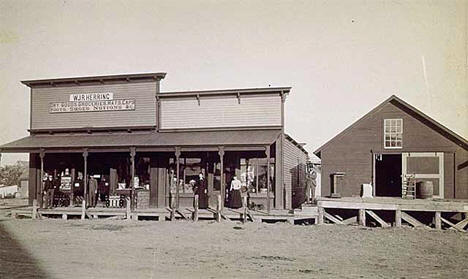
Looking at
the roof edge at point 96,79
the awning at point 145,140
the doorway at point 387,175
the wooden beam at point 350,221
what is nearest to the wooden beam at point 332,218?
the wooden beam at point 350,221

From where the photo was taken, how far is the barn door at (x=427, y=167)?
77.6 feet

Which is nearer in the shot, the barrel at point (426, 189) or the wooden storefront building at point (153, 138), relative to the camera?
the barrel at point (426, 189)

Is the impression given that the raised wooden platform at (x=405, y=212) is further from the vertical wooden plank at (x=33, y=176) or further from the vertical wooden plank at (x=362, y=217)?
the vertical wooden plank at (x=33, y=176)

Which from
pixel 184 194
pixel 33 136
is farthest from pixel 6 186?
pixel 184 194

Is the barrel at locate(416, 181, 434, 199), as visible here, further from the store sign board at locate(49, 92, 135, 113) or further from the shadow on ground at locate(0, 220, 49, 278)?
the shadow on ground at locate(0, 220, 49, 278)

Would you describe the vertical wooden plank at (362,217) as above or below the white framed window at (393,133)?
below

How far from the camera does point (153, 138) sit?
958 inches

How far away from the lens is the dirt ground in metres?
11.4

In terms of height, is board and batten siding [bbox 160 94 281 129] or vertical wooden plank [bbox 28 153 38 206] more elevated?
board and batten siding [bbox 160 94 281 129]

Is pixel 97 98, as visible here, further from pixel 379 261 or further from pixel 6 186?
pixel 6 186

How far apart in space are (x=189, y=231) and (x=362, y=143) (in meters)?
10.1

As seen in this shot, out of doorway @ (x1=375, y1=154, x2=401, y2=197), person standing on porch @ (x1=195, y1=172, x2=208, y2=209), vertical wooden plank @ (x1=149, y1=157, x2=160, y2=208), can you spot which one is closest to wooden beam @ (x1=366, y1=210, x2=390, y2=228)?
person standing on porch @ (x1=195, y1=172, x2=208, y2=209)

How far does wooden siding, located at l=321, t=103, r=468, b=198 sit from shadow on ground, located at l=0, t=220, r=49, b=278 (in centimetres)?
1400

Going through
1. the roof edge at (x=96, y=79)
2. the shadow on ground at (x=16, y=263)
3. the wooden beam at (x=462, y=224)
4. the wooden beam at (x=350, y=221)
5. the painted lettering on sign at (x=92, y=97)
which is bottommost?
the shadow on ground at (x=16, y=263)
